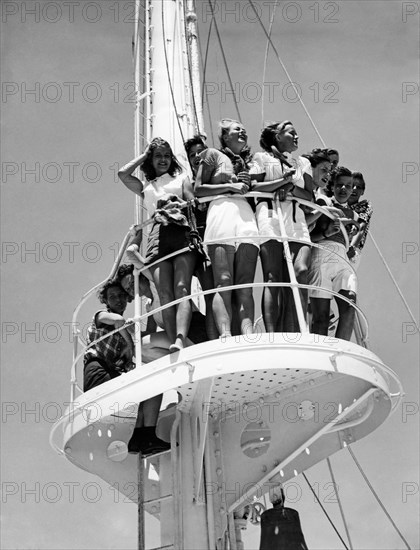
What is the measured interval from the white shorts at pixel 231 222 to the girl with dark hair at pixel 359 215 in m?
1.59

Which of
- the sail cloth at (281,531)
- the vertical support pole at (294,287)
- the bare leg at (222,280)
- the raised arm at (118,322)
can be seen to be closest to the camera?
the sail cloth at (281,531)

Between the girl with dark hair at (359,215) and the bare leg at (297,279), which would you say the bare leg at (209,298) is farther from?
the girl with dark hair at (359,215)

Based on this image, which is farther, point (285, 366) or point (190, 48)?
point (190, 48)

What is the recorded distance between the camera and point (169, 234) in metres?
6.63

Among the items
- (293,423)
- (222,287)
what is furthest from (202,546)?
(222,287)

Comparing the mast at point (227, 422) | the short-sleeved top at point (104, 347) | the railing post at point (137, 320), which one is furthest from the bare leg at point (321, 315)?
the short-sleeved top at point (104, 347)

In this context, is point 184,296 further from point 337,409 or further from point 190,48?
point 190,48

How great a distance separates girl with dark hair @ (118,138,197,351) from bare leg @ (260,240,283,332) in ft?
2.03

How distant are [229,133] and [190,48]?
543cm

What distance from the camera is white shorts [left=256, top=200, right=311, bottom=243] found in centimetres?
658

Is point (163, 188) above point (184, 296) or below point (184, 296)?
above

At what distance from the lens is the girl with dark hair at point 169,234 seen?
21.0 feet

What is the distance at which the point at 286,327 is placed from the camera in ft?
21.1

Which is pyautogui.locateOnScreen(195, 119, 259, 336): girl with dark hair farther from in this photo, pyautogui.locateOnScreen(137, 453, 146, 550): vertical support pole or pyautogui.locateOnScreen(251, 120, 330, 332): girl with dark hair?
pyautogui.locateOnScreen(137, 453, 146, 550): vertical support pole
